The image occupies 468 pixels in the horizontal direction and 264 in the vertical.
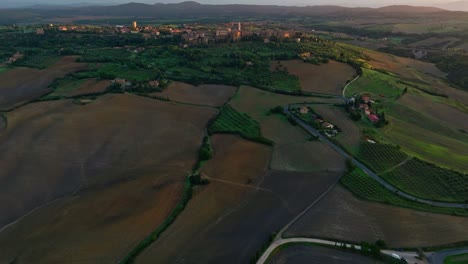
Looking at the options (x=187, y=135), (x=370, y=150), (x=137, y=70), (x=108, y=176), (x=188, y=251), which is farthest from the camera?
(x=137, y=70)

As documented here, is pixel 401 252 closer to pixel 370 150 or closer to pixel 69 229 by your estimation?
pixel 370 150

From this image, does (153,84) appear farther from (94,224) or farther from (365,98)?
(94,224)

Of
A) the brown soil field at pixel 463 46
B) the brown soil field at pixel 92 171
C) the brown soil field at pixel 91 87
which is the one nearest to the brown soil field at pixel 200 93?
the brown soil field at pixel 92 171

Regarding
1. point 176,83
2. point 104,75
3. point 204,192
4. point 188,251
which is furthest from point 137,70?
point 188,251

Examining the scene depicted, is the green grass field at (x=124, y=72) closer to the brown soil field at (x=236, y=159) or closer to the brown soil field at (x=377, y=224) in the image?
the brown soil field at (x=236, y=159)

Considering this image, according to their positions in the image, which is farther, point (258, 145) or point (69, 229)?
point (258, 145)

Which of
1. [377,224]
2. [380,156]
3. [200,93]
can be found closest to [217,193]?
[377,224]

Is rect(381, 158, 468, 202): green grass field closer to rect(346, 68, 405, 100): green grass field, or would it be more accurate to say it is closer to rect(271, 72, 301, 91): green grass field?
rect(346, 68, 405, 100): green grass field
